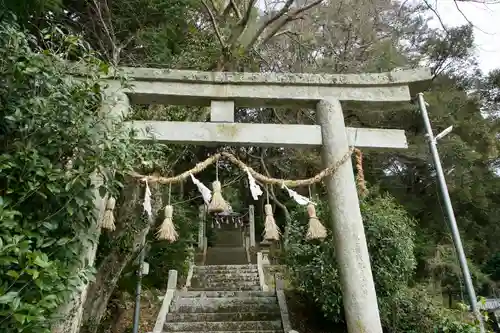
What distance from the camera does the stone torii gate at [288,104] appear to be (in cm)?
398

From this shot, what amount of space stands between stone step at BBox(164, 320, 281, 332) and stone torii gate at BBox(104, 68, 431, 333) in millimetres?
3759

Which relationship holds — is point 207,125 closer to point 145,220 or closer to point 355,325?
point 355,325

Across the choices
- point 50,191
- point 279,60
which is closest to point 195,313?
point 50,191

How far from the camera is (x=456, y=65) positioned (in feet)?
45.7

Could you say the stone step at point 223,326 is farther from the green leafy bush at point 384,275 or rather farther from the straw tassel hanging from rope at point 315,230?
the straw tassel hanging from rope at point 315,230

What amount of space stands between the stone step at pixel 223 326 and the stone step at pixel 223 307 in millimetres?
594

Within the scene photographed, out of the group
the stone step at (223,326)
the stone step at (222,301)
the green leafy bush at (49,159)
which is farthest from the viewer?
the stone step at (222,301)

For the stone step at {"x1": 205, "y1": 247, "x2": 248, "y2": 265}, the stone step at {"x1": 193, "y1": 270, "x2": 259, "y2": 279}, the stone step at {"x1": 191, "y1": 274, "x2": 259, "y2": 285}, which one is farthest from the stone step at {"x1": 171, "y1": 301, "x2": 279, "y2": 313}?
the stone step at {"x1": 205, "y1": 247, "x2": 248, "y2": 265}

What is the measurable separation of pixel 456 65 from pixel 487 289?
790 cm

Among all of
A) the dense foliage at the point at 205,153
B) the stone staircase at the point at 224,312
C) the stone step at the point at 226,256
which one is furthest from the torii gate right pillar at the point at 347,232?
the stone step at the point at 226,256

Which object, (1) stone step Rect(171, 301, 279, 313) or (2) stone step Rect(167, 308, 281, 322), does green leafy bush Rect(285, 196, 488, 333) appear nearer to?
(2) stone step Rect(167, 308, 281, 322)

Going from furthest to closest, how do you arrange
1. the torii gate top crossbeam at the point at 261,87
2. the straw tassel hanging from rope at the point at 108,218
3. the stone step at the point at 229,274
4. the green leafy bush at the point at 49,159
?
1. the stone step at the point at 229,274
2. the torii gate top crossbeam at the point at 261,87
3. the straw tassel hanging from rope at the point at 108,218
4. the green leafy bush at the point at 49,159

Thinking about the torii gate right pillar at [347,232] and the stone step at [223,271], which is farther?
the stone step at [223,271]

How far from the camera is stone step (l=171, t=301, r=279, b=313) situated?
7632 mm
